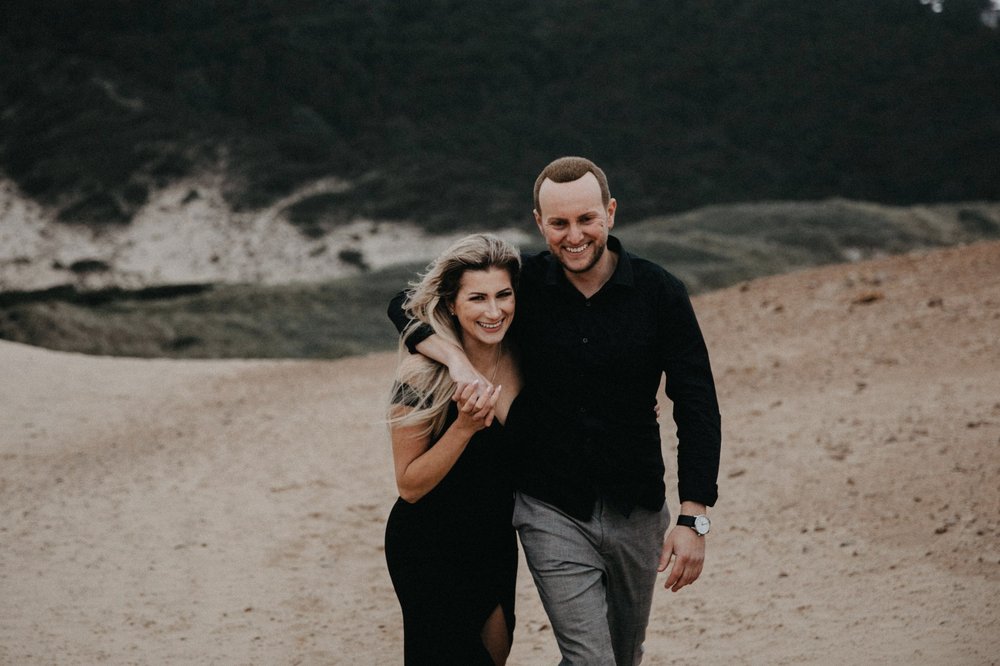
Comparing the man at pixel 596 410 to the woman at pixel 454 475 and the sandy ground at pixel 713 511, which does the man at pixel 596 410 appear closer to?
the woman at pixel 454 475

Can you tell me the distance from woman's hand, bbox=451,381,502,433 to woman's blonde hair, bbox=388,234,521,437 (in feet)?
0.37

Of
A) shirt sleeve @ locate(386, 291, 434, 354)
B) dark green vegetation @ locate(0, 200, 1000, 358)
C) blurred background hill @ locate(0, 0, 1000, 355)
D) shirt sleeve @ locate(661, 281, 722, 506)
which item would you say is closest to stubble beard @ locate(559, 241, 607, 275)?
shirt sleeve @ locate(661, 281, 722, 506)

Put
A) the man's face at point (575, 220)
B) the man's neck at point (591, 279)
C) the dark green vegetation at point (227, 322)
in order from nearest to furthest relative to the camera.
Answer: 1. the man's face at point (575, 220)
2. the man's neck at point (591, 279)
3. the dark green vegetation at point (227, 322)

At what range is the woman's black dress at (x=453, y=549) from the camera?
3.05 m

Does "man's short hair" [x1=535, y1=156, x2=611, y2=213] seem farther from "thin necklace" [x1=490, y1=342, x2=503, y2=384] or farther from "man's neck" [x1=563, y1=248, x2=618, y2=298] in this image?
"thin necklace" [x1=490, y1=342, x2=503, y2=384]

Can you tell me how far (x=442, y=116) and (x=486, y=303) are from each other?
25376 mm

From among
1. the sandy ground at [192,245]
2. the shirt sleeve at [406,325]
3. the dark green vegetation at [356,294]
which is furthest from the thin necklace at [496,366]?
the sandy ground at [192,245]

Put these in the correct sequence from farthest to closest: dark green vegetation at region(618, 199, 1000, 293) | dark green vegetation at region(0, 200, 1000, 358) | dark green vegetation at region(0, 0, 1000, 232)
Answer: dark green vegetation at region(0, 0, 1000, 232) < dark green vegetation at region(618, 199, 1000, 293) < dark green vegetation at region(0, 200, 1000, 358)

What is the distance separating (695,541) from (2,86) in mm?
27250

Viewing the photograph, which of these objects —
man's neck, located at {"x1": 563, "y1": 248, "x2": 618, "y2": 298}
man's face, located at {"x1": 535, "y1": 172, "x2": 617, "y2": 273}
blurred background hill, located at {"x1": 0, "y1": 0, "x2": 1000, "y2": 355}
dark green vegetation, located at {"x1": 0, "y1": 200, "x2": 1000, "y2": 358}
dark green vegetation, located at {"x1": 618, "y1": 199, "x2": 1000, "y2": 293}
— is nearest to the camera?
man's face, located at {"x1": 535, "y1": 172, "x2": 617, "y2": 273}

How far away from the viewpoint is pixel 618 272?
303cm

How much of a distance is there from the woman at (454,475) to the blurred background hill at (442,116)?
17938 mm

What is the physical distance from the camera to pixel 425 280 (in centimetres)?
308

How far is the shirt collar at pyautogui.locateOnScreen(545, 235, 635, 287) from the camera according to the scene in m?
3.01
